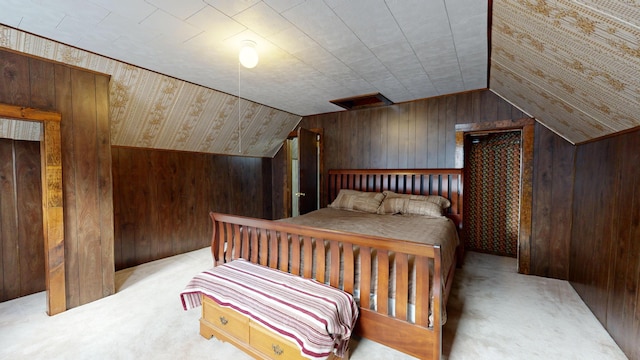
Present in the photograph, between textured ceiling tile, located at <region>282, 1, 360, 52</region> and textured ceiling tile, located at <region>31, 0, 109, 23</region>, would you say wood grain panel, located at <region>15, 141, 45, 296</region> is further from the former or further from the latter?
textured ceiling tile, located at <region>282, 1, 360, 52</region>

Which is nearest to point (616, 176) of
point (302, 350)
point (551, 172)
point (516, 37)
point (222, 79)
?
point (551, 172)

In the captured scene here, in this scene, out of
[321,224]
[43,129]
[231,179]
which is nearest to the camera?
[43,129]

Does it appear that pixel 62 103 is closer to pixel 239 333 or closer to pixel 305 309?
pixel 239 333

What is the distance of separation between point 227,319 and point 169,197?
8.98 feet

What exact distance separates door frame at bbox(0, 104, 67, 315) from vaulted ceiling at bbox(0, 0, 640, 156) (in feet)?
2.04

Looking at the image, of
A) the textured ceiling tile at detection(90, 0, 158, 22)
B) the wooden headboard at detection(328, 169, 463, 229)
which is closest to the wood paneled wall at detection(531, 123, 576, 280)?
the wooden headboard at detection(328, 169, 463, 229)

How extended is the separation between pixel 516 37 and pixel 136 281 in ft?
14.4

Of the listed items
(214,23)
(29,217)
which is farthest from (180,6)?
(29,217)

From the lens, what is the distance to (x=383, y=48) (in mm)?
2271

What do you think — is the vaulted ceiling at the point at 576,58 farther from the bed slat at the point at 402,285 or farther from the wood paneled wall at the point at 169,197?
the wood paneled wall at the point at 169,197

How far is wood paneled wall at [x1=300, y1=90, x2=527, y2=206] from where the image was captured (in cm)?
343

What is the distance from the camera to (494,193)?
12.8 feet

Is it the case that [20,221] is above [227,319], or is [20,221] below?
above

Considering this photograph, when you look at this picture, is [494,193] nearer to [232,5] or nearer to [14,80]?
[232,5]
